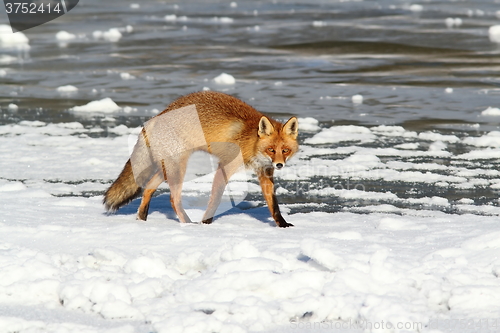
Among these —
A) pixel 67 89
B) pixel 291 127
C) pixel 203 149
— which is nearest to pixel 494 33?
pixel 67 89

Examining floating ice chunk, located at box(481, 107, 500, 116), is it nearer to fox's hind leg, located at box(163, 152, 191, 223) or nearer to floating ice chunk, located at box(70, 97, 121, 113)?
floating ice chunk, located at box(70, 97, 121, 113)

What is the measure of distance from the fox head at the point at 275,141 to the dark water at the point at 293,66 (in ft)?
3.39

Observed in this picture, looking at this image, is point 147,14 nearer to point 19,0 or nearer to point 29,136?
point 19,0

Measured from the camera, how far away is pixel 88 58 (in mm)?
18172

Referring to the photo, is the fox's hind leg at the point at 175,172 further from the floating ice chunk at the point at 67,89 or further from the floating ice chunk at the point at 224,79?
the floating ice chunk at the point at 67,89

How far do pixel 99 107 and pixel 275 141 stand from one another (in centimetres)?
651

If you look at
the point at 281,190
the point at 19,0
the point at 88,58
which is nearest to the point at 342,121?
the point at 281,190

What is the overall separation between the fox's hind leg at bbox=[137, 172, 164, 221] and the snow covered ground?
0.20m

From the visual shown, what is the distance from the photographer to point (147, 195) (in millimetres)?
6852

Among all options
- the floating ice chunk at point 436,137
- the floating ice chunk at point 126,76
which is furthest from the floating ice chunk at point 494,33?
the floating ice chunk at point 436,137

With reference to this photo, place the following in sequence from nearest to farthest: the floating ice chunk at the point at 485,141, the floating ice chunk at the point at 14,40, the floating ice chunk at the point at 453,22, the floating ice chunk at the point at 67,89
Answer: the floating ice chunk at the point at 485,141, the floating ice chunk at the point at 67,89, the floating ice chunk at the point at 14,40, the floating ice chunk at the point at 453,22

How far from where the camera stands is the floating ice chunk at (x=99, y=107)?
1248 cm

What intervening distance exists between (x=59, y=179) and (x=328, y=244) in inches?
155

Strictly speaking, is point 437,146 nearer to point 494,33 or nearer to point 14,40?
point 494,33
